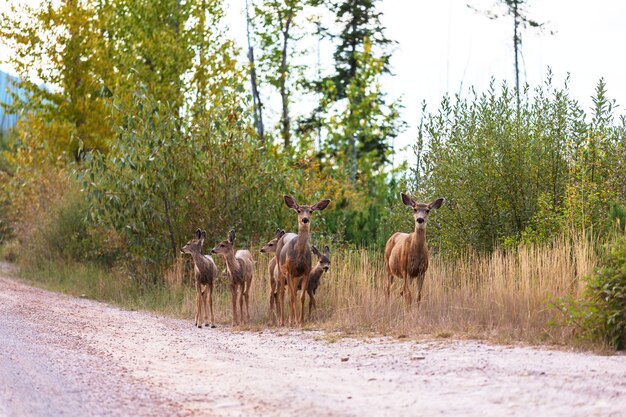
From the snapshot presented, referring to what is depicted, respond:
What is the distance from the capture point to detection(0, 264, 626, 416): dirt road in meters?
8.84

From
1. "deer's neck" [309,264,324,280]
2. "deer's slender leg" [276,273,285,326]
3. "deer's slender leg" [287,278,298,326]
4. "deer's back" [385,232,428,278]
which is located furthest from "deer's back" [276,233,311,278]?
"deer's back" [385,232,428,278]

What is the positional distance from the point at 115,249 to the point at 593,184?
1403 centimetres

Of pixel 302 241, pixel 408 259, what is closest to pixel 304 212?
pixel 302 241

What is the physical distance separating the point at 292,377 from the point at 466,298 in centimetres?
510

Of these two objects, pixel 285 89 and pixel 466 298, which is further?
pixel 285 89

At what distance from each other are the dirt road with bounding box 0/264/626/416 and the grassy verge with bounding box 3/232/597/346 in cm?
87

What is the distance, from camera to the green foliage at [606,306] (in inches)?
451

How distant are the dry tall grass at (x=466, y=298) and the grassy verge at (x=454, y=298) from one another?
0.05 feet

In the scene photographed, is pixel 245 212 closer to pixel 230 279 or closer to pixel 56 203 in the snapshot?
pixel 230 279

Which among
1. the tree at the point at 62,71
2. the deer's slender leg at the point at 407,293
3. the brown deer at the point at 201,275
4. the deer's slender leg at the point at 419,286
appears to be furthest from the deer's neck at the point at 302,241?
the tree at the point at 62,71

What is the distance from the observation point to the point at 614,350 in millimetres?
11375

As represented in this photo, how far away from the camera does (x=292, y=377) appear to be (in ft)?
34.7

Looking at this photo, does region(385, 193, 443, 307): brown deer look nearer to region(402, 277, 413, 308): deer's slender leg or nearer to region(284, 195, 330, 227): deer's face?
region(402, 277, 413, 308): deer's slender leg

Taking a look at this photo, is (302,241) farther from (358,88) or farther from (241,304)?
(358,88)
